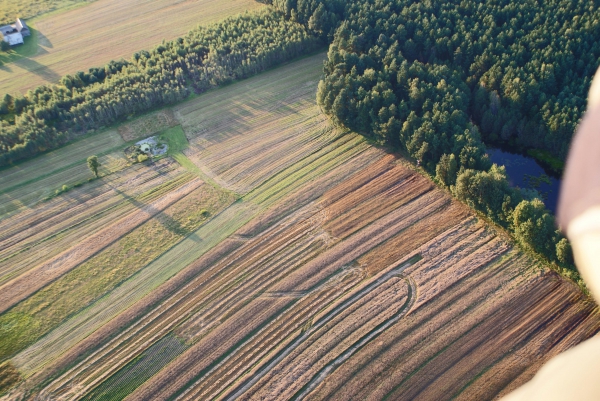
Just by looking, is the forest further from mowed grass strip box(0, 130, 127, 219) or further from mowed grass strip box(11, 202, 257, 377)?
mowed grass strip box(11, 202, 257, 377)

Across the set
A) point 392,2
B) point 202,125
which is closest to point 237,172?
point 202,125

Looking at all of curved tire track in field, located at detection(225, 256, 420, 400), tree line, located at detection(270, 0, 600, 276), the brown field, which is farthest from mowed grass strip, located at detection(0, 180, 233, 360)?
the brown field

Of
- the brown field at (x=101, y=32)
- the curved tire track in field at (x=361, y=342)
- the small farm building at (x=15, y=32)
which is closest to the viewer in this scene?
the curved tire track in field at (x=361, y=342)

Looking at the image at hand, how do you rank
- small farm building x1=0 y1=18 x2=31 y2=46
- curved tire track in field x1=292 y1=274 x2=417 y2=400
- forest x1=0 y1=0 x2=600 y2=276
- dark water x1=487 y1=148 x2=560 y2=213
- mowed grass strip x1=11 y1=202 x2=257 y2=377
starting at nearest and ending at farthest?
curved tire track in field x1=292 y1=274 x2=417 y2=400, mowed grass strip x1=11 y1=202 x2=257 y2=377, dark water x1=487 y1=148 x2=560 y2=213, forest x1=0 y1=0 x2=600 y2=276, small farm building x1=0 y1=18 x2=31 y2=46

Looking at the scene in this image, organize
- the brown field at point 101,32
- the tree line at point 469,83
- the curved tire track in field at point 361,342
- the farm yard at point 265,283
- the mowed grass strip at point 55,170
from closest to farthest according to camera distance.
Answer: the curved tire track in field at point 361,342, the farm yard at point 265,283, the tree line at point 469,83, the mowed grass strip at point 55,170, the brown field at point 101,32

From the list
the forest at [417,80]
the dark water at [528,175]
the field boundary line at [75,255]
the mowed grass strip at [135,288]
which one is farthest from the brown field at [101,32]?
the dark water at [528,175]

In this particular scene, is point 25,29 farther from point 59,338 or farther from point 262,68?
point 59,338

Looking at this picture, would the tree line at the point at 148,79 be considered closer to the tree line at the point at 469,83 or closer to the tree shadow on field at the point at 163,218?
the tree line at the point at 469,83
